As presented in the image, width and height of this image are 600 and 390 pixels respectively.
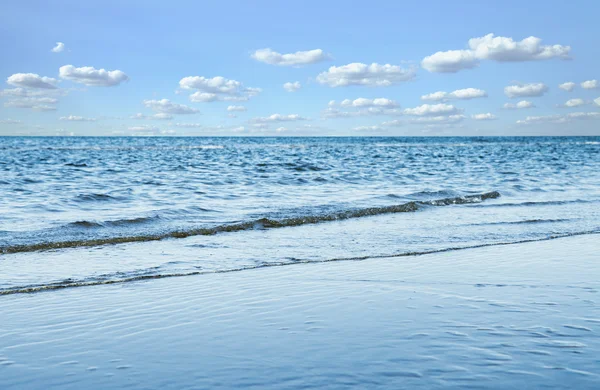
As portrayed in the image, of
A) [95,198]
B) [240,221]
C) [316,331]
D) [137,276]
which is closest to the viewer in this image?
[316,331]

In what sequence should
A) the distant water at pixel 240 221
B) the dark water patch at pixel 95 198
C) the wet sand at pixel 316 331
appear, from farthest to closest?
the dark water patch at pixel 95 198, the distant water at pixel 240 221, the wet sand at pixel 316 331

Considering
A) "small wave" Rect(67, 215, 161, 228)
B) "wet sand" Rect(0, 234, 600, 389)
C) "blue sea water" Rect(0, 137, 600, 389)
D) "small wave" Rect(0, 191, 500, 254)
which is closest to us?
"wet sand" Rect(0, 234, 600, 389)

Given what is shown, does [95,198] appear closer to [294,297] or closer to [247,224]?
[247,224]

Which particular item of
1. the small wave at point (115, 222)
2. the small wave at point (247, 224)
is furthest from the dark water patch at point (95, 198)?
the small wave at point (247, 224)

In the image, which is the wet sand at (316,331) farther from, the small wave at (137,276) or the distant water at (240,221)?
the distant water at (240,221)

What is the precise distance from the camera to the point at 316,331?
4414mm

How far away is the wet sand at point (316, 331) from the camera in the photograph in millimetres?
3496

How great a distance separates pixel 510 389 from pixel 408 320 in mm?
1480

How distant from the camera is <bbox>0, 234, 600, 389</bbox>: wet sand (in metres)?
3.50

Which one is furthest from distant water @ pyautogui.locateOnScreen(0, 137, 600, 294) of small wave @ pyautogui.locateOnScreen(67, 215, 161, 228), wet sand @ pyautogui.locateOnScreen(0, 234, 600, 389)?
wet sand @ pyautogui.locateOnScreen(0, 234, 600, 389)

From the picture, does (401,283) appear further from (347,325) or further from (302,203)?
(302,203)

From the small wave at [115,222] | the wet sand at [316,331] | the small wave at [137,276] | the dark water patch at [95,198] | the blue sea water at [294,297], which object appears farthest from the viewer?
the dark water patch at [95,198]

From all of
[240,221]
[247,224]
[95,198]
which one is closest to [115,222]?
[240,221]

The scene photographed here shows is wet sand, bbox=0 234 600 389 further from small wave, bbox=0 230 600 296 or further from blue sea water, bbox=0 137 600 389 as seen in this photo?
small wave, bbox=0 230 600 296
